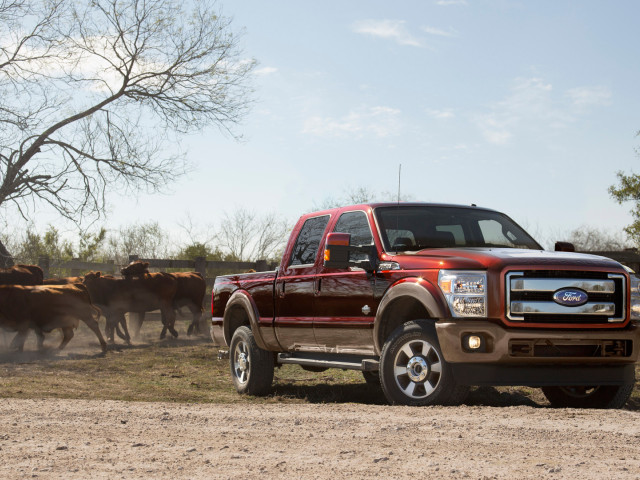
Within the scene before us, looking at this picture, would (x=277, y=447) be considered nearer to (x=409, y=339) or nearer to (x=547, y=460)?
(x=547, y=460)

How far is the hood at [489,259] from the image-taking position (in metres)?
7.07

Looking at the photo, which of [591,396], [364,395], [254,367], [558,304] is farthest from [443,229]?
[254,367]

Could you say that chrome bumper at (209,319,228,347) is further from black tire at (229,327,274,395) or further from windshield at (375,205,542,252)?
windshield at (375,205,542,252)

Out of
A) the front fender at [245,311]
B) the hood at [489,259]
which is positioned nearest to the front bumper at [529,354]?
the hood at [489,259]

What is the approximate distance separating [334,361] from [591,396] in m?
2.56

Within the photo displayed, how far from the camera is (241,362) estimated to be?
10.3m

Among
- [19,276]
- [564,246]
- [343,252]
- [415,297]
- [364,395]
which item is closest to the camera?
[415,297]

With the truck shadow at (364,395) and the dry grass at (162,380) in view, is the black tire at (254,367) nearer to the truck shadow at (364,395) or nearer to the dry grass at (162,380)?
the dry grass at (162,380)

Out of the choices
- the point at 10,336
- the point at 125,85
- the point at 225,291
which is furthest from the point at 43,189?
the point at 225,291

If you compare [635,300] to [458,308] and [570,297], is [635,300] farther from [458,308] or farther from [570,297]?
[458,308]

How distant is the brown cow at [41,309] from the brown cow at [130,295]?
85.8 inches

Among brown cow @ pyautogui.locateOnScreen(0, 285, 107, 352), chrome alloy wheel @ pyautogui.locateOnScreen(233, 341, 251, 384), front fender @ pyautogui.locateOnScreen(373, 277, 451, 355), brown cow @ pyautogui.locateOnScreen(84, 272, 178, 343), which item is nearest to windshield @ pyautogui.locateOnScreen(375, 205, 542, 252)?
front fender @ pyautogui.locateOnScreen(373, 277, 451, 355)

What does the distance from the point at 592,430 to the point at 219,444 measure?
8.54 feet

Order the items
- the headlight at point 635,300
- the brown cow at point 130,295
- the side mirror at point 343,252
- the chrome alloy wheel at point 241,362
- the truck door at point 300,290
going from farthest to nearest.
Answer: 1. the brown cow at point 130,295
2. the chrome alloy wheel at point 241,362
3. the truck door at point 300,290
4. the side mirror at point 343,252
5. the headlight at point 635,300
